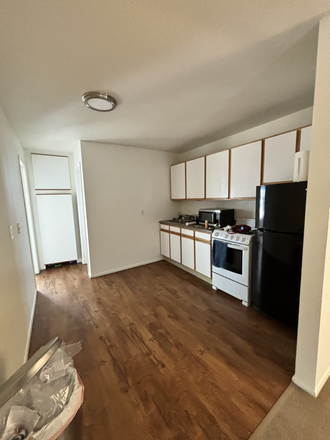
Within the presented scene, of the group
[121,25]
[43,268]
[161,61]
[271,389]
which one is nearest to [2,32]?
[121,25]

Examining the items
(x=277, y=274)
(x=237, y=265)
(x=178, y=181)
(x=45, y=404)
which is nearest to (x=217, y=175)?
(x=178, y=181)

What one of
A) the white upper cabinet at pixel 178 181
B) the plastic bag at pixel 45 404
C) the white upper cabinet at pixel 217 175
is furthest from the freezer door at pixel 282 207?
the plastic bag at pixel 45 404

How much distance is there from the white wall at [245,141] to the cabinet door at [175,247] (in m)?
0.81

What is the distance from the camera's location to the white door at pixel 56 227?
378 cm

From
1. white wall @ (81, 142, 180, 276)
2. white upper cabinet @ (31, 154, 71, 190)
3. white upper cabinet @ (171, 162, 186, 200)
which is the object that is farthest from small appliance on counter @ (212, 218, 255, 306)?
white upper cabinet @ (31, 154, 71, 190)

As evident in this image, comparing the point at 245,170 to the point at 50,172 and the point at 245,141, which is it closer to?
the point at 245,141

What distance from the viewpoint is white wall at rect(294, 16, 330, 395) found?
112 cm

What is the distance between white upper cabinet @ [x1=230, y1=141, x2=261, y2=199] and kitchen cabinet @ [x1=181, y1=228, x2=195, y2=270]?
1.00 meters

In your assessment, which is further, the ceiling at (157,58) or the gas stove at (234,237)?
the gas stove at (234,237)

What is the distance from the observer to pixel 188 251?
3326 millimetres

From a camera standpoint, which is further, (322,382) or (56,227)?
(56,227)

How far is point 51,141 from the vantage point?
318cm

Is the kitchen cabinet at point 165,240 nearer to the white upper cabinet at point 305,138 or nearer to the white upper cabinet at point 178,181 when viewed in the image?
the white upper cabinet at point 178,181

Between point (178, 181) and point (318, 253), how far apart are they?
119 inches
